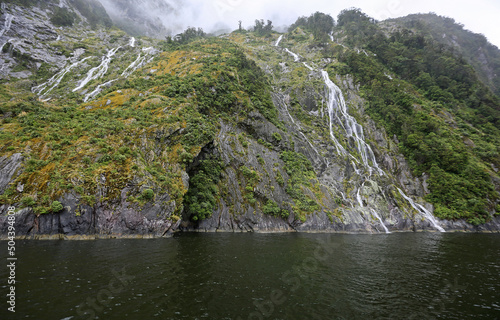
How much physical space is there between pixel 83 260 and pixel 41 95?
6053 centimetres

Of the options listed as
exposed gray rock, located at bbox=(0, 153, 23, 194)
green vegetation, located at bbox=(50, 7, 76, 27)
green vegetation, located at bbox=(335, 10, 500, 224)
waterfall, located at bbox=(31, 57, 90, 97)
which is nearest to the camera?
exposed gray rock, located at bbox=(0, 153, 23, 194)

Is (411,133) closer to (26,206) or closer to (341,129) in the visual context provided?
(341,129)

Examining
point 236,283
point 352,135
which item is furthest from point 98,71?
point 352,135

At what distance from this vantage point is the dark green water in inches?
381

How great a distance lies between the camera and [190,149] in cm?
3378

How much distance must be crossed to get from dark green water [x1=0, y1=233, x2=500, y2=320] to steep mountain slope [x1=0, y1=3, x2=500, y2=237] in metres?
6.06

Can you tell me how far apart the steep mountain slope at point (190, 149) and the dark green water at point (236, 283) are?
6.06m

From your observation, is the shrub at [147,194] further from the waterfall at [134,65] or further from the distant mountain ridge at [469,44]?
the distant mountain ridge at [469,44]

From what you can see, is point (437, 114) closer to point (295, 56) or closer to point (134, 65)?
point (295, 56)

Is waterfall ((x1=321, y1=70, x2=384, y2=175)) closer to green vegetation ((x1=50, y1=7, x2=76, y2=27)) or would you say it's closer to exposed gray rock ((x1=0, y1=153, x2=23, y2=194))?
exposed gray rock ((x1=0, y1=153, x2=23, y2=194))

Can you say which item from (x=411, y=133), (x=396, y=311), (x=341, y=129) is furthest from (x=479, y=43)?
(x=396, y=311)

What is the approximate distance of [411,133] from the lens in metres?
60.3

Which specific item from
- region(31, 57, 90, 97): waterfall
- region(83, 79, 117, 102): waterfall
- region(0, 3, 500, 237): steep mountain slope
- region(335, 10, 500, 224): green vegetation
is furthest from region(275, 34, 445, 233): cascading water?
region(31, 57, 90, 97): waterfall

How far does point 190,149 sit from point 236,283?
24.3 metres
